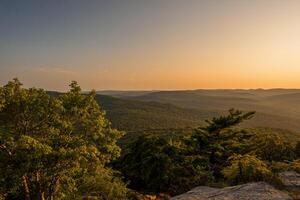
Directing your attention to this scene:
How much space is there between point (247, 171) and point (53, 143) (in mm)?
11108

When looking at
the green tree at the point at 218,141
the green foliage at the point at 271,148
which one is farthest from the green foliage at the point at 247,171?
the green foliage at the point at 271,148

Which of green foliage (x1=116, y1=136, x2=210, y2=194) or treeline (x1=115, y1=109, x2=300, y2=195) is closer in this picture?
green foliage (x1=116, y1=136, x2=210, y2=194)

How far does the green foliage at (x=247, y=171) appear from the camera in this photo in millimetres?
17616

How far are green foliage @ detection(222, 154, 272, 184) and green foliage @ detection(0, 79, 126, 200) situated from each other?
7582 millimetres

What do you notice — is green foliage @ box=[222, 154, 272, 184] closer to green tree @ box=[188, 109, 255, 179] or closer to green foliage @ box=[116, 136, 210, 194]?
green foliage @ box=[116, 136, 210, 194]

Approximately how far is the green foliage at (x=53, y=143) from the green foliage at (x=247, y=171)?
24.9 feet

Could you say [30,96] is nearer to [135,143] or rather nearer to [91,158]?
[91,158]

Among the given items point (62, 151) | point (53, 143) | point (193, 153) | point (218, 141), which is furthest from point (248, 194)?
point (193, 153)

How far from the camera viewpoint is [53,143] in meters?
19.7

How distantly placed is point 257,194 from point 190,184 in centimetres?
1822

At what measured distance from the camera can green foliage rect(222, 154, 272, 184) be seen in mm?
17616

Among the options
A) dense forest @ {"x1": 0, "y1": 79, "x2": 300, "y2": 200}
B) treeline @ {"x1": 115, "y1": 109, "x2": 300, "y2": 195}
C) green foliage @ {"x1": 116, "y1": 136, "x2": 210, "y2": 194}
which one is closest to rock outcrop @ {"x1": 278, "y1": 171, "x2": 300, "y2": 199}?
dense forest @ {"x1": 0, "y1": 79, "x2": 300, "y2": 200}

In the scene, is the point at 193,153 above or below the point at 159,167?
above

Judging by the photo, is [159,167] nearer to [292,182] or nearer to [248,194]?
[292,182]
